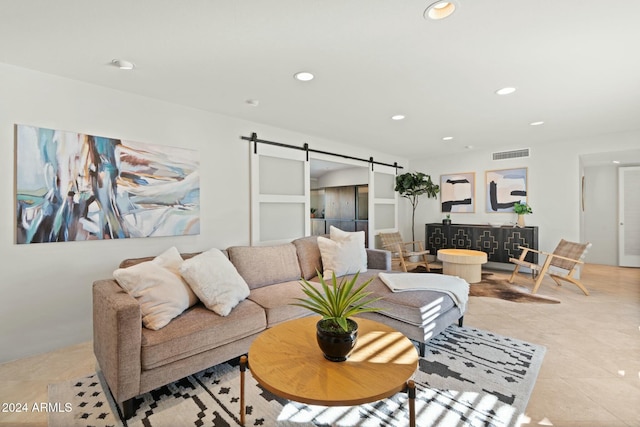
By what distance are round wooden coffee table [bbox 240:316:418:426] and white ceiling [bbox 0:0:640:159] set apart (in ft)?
6.37

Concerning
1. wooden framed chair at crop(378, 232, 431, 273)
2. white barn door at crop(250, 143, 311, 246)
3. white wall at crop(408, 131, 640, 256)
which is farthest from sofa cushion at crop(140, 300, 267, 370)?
white wall at crop(408, 131, 640, 256)

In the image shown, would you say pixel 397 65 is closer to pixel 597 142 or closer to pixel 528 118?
pixel 528 118

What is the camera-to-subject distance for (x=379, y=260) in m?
3.74

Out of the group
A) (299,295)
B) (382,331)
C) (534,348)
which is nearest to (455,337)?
(534,348)

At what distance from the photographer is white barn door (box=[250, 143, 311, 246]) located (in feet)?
12.6

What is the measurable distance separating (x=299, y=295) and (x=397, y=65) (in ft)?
6.95

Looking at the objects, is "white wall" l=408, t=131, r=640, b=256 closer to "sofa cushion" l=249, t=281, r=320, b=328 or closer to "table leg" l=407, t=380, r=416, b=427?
"sofa cushion" l=249, t=281, r=320, b=328

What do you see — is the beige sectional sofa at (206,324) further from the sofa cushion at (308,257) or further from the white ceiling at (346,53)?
the white ceiling at (346,53)

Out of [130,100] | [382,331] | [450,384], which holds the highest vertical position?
[130,100]

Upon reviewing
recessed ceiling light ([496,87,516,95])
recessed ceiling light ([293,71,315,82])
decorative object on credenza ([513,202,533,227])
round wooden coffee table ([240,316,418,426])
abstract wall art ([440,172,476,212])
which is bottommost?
round wooden coffee table ([240,316,418,426])

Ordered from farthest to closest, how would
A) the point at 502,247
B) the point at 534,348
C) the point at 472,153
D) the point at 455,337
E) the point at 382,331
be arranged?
the point at 472,153, the point at 502,247, the point at 455,337, the point at 534,348, the point at 382,331

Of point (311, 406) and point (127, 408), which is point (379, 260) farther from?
point (127, 408)

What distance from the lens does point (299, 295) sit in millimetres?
2658

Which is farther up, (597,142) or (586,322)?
(597,142)
